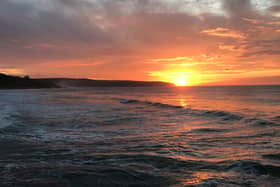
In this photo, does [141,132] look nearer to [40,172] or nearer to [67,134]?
[67,134]

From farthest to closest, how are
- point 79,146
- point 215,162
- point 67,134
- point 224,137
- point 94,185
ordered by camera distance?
1. point 67,134
2. point 224,137
3. point 79,146
4. point 215,162
5. point 94,185

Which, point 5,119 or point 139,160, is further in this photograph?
point 5,119

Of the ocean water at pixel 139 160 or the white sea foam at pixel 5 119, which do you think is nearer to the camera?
the ocean water at pixel 139 160

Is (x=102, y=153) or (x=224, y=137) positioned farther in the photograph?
(x=224, y=137)

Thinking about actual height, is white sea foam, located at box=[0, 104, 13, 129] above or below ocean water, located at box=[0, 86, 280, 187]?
below

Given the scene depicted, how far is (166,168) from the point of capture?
5809 millimetres

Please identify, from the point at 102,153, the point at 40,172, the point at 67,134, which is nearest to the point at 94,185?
the point at 40,172

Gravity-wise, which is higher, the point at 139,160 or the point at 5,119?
the point at 139,160

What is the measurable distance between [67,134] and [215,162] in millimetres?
6638

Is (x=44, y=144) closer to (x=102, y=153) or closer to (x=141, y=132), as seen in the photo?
(x=102, y=153)

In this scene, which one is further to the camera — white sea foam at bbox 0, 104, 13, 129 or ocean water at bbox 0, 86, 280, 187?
white sea foam at bbox 0, 104, 13, 129

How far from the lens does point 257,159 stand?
255 inches

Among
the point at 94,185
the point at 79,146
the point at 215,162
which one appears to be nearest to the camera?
the point at 94,185

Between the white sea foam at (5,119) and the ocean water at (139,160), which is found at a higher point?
the ocean water at (139,160)
